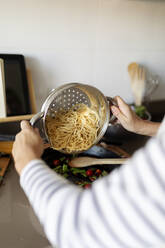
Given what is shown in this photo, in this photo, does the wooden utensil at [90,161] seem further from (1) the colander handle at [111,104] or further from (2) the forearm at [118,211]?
(2) the forearm at [118,211]

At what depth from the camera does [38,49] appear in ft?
3.44

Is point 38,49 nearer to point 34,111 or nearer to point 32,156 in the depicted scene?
point 34,111

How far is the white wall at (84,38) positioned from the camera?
0.99 m

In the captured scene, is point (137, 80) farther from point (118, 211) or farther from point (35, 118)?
point (118, 211)

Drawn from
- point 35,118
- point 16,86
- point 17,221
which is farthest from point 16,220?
point 16,86

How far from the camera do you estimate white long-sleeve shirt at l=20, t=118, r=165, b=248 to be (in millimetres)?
328

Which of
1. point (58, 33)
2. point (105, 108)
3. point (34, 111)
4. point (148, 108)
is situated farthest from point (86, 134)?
point (148, 108)

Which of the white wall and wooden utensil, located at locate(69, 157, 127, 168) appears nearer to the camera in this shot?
wooden utensil, located at locate(69, 157, 127, 168)

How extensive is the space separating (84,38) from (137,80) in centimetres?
35

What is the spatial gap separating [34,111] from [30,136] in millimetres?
549

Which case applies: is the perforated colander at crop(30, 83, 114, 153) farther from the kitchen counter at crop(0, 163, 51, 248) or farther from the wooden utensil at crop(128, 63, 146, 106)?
the wooden utensil at crop(128, 63, 146, 106)

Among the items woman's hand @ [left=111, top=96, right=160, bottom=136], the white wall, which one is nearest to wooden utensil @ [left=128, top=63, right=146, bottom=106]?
the white wall

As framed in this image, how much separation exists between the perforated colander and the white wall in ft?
1.25

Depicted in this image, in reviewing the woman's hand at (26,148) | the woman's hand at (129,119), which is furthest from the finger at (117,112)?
the woman's hand at (26,148)
